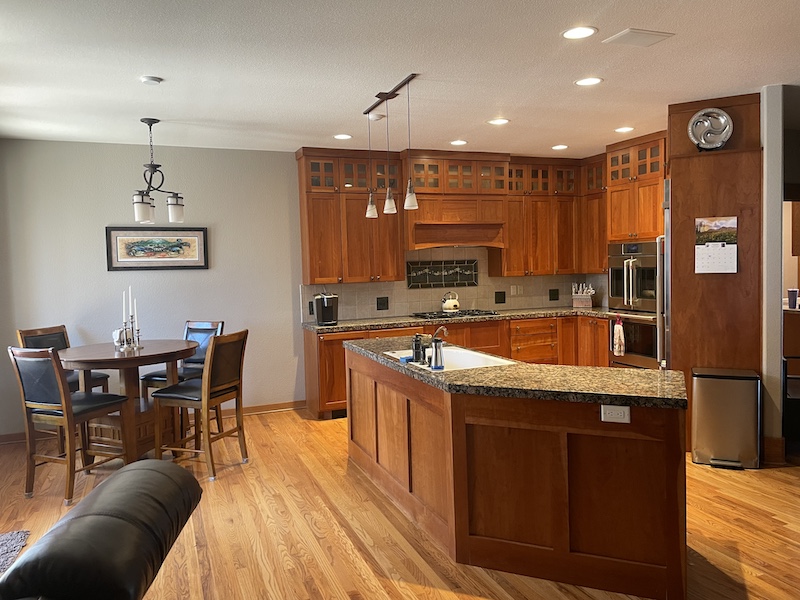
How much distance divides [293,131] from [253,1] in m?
2.59

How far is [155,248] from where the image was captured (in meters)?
5.72

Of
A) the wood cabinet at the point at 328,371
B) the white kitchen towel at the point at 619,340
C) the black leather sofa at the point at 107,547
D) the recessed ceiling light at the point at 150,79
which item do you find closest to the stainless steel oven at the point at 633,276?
the white kitchen towel at the point at 619,340

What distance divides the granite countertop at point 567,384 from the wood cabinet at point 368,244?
2.93 m

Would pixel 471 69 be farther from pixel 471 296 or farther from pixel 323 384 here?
pixel 471 296

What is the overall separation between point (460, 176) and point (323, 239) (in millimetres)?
1614

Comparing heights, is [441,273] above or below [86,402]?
above

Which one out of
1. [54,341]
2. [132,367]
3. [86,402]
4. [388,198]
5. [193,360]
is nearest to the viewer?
[86,402]

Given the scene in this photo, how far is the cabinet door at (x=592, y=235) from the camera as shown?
6812 millimetres

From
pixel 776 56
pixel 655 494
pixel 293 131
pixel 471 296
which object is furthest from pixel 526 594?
pixel 471 296

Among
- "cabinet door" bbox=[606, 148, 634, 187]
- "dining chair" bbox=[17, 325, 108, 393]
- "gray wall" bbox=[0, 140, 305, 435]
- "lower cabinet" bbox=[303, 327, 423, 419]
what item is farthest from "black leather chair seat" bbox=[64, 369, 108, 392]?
"cabinet door" bbox=[606, 148, 634, 187]

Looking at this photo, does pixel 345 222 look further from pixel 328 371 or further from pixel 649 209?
pixel 649 209

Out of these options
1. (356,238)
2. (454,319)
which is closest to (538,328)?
(454,319)

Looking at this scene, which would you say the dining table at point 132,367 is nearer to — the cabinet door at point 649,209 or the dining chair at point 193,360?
the dining chair at point 193,360

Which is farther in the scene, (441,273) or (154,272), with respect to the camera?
(441,273)
